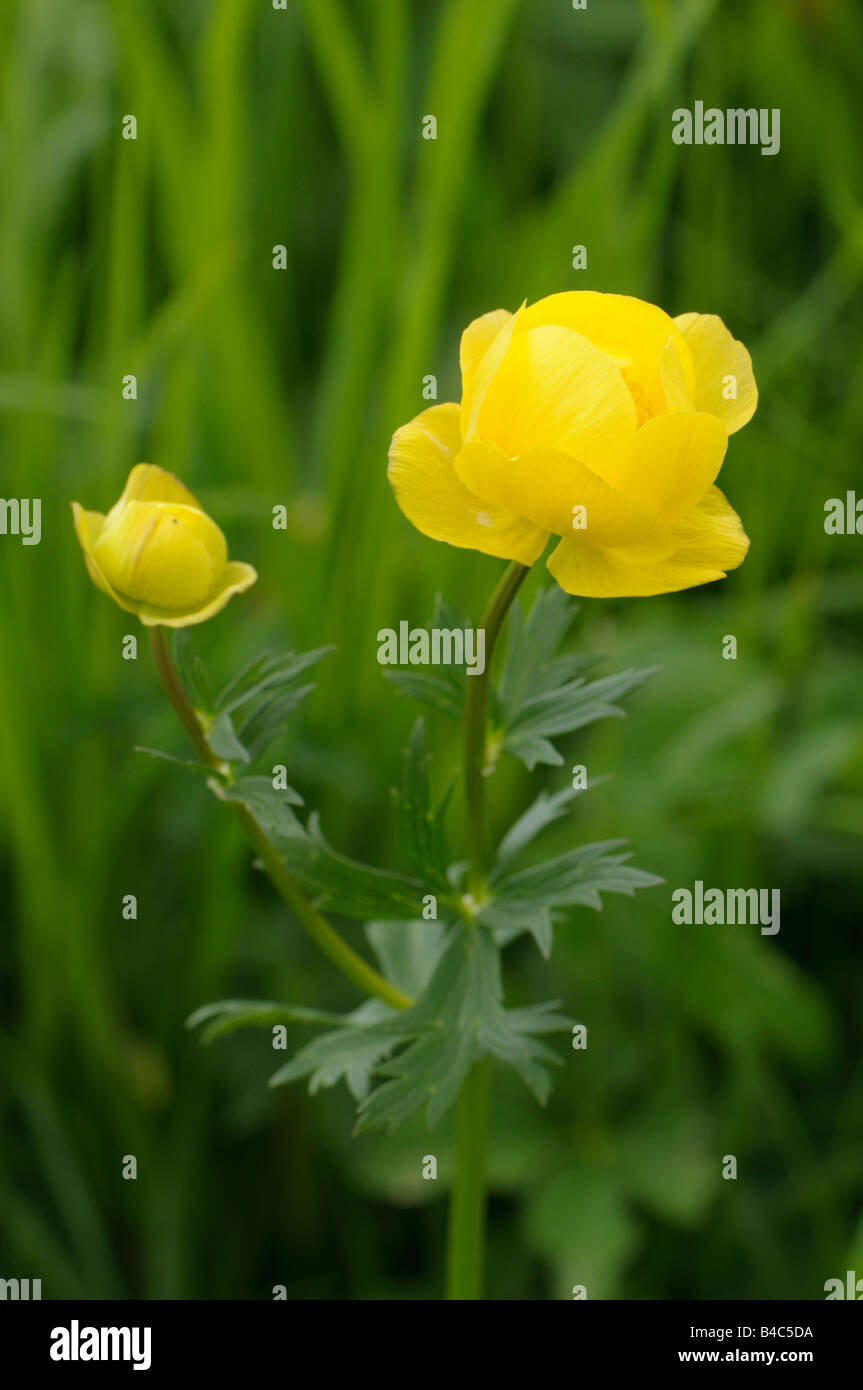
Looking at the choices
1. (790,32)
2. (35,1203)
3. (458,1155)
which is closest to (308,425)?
(790,32)

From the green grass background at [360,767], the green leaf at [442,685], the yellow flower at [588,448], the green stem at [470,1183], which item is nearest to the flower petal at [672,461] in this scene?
the yellow flower at [588,448]

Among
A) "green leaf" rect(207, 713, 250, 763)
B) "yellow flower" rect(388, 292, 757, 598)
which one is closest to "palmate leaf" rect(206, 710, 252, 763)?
"green leaf" rect(207, 713, 250, 763)

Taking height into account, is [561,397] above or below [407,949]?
above

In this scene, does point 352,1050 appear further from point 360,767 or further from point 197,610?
point 360,767

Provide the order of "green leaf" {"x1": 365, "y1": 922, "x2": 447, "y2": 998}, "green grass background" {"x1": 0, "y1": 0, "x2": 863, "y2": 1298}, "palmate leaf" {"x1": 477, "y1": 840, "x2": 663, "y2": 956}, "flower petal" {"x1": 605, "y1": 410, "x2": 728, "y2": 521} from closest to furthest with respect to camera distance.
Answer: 1. "flower petal" {"x1": 605, "y1": 410, "x2": 728, "y2": 521}
2. "palmate leaf" {"x1": 477, "y1": 840, "x2": 663, "y2": 956}
3. "green leaf" {"x1": 365, "y1": 922, "x2": 447, "y2": 998}
4. "green grass background" {"x1": 0, "y1": 0, "x2": 863, "y2": 1298}

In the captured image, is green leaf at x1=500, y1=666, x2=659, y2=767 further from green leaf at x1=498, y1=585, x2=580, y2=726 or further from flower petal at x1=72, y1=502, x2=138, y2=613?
flower petal at x1=72, y1=502, x2=138, y2=613

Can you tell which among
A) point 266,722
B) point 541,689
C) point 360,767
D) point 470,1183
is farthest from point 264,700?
point 360,767

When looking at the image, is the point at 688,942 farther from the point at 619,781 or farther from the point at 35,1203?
the point at 35,1203
